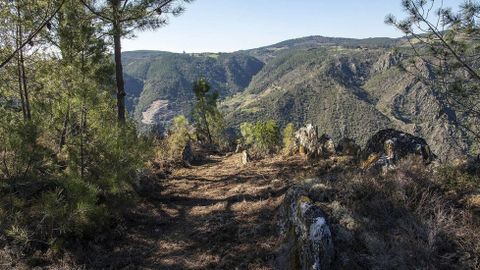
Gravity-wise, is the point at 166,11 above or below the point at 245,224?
above

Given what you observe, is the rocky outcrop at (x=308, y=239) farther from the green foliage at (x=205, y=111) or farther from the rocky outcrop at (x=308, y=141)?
the green foliage at (x=205, y=111)

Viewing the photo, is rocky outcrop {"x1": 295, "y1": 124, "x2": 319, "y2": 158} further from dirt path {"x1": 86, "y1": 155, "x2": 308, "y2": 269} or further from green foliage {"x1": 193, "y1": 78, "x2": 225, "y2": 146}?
green foliage {"x1": 193, "y1": 78, "x2": 225, "y2": 146}

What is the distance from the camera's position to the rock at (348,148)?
14883 millimetres

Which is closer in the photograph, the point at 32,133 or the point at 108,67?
the point at 32,133

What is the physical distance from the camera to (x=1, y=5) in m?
10.7

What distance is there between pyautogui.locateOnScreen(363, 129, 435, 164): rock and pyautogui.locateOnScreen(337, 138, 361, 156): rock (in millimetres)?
2860

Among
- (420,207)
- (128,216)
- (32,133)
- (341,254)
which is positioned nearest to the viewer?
(341,254)

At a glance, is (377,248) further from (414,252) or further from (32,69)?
(32,69)

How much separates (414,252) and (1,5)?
12.2 m

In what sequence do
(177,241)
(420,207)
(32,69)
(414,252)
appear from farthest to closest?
(32,69) → (177,241) → (420,207) → (414,252)

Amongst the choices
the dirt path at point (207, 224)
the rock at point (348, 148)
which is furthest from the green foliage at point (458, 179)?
the rock at point (348, 148)

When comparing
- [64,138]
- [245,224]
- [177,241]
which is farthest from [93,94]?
[245,224]

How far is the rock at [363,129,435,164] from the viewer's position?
10.8 m

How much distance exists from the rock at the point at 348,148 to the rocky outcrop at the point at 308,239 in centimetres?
821
